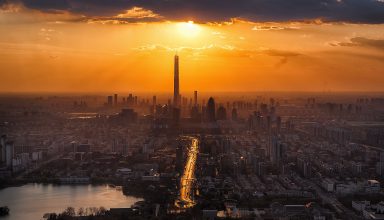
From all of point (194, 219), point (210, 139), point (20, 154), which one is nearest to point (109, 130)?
point (210, 139)

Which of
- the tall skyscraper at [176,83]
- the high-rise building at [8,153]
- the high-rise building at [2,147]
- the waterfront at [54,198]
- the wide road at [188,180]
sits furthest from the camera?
the tall skyscraper at [176,83]

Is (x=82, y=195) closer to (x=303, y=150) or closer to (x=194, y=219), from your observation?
(x=194, y=219)

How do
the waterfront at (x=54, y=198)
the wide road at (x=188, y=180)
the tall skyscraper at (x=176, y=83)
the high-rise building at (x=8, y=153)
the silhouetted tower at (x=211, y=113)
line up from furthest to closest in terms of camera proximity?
the tall skyscraper at (x=176, y=83), the silhouetted tower at (x=211, y=113), the high-rise building at (x=8, y=153), the wide road at (x=188, y=180), the waterfront at (x=54, y=198)

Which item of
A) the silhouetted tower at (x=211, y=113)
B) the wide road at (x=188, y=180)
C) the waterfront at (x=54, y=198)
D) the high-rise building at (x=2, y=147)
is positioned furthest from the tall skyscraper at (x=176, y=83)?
the waterfront at (x=54, y=198)

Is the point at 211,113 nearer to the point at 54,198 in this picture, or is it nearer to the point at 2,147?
the point at 2,147

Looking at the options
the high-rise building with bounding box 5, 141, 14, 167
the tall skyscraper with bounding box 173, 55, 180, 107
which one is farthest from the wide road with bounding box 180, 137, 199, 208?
the tall skyscraper with bounding box 173, 55, 180, 107

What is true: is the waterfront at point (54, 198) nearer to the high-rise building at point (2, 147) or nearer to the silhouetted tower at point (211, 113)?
the high-rise building at point (2, 147)

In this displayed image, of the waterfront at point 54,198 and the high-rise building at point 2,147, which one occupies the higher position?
the high-rise building at point 2,147
